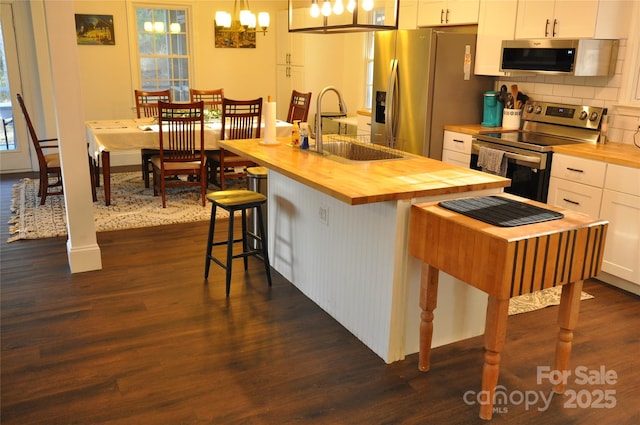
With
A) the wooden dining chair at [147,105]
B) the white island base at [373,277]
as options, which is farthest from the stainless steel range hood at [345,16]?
the wooden dining chair at [147,105]

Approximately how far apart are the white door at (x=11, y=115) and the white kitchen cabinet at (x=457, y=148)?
5.19 metres

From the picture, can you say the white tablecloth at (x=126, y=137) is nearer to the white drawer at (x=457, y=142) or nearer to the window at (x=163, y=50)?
the window at (x=163, y=50)

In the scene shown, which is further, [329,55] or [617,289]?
[329,55]

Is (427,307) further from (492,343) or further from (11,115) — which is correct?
(11,115)

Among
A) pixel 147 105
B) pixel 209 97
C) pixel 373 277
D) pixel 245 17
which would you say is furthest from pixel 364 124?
pixel 373 277

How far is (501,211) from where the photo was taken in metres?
2.40

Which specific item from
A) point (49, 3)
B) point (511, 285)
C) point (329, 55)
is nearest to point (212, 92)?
point (329, 55)

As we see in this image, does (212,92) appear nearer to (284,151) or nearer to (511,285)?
(284,151)

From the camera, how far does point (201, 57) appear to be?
7.63m

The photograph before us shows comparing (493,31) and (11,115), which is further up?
(493,31)

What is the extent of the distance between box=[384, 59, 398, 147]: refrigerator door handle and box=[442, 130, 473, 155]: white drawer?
1.57 ft

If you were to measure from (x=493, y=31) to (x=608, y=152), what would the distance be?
5.18ft

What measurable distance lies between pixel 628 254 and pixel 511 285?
6.38 feet

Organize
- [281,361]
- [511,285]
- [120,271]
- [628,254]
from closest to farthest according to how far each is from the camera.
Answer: [511,285] < [281,361] < [628,254] < [120,271]
